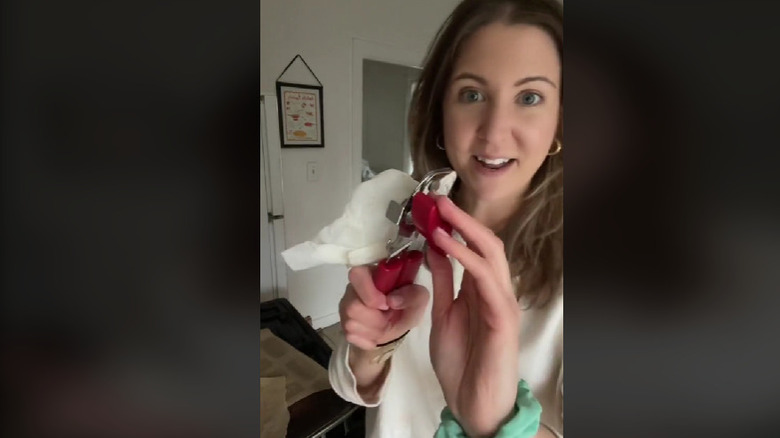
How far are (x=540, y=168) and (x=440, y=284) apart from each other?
11cm

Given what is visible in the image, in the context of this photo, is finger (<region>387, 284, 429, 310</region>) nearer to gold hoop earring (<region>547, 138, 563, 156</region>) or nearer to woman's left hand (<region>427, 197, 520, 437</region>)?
woman's left hand (<region>427, 197, 520, 437</region>)

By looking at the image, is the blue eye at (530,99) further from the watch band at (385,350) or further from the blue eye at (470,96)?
the watch band at (385,350)

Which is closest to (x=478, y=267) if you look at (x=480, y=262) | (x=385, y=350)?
(x=480, y=262)

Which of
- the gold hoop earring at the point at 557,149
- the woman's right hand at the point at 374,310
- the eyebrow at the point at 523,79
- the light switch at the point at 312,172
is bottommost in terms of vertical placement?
the woman's right hand at the point at 374,310

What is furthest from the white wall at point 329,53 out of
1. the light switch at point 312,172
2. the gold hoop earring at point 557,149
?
the gold hoop earring at point 557,149

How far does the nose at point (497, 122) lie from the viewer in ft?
0.88

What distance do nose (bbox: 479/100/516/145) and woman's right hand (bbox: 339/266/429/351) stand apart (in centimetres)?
12

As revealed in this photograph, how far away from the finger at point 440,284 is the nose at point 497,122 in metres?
0.09

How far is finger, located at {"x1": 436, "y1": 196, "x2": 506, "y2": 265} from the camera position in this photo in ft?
0.89

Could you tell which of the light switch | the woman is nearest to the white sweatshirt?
the woman
